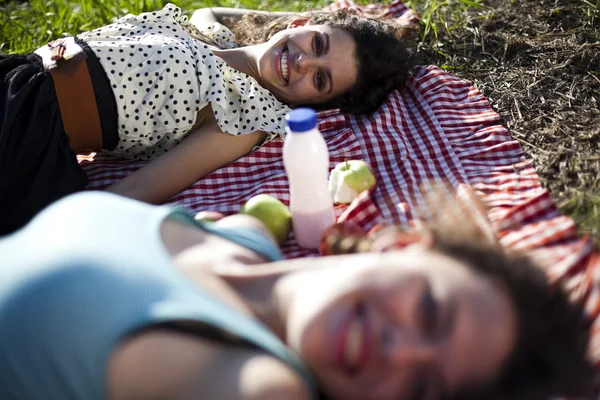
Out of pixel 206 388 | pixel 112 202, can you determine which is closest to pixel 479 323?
pixel 206 388

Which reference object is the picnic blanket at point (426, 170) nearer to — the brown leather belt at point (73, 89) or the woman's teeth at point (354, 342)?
the brown leather belt at point (73, 89)

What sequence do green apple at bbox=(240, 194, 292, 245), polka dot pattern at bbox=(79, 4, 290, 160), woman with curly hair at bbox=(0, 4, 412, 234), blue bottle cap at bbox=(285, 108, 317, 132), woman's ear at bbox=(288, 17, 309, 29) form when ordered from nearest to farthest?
blue bottle cap at bbox=(285, 108, 317, 132), green apple at bbox=(240, 194, 292, 245), woman with curly hair at bbox=(0, 4, 412, 234), polka dot pattern at bbox=(79, 4, 290, 160), woman's ear at bbox=(288, 17, 309, 29)

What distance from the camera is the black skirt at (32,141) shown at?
2.58 metres

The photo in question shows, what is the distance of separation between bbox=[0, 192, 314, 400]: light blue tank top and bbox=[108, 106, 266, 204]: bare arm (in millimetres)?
1052

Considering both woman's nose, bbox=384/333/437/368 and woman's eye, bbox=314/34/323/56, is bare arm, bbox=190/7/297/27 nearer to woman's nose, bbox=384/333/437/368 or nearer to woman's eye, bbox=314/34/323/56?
woman's eye, bbox=314/34/323/56

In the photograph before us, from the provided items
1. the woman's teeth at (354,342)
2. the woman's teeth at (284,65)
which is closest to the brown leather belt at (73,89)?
the woman's teeth at (284,65)

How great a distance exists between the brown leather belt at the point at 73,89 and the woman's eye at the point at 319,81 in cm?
107

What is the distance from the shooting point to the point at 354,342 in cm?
154

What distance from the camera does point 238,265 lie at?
197cm

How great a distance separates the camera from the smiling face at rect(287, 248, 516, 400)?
1.52 m

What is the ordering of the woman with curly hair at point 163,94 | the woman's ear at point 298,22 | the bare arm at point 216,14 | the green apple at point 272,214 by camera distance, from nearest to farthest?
the green apple at point 272,214 → the woman with curly hair at point 163,94 → the woman's ear at point 298,22 → the bare arm at point 216,14

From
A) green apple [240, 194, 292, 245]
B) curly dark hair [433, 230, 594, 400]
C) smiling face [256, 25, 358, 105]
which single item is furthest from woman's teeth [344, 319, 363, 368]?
smiling face [256, 25, 358, 105]

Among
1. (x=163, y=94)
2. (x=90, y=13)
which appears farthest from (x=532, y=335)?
(x=90, y=13)

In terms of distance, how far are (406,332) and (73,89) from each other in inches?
75.8
